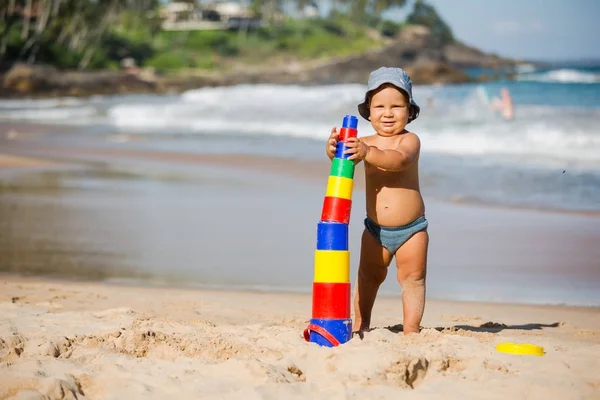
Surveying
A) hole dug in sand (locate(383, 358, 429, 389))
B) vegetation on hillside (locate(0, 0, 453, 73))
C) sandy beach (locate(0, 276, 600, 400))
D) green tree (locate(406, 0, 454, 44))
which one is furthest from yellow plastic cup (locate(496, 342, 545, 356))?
green tree (locate(406, 0, 454, 44))

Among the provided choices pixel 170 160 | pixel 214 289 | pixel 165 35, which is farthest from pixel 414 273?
pixel 165 35

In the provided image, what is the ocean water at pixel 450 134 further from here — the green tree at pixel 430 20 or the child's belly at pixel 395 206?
the green tree at pixel 430 20

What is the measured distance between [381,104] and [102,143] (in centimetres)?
1511

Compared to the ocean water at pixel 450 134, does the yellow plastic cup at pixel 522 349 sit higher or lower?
lower

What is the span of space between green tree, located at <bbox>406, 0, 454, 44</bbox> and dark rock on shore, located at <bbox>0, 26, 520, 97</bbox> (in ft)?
59.8

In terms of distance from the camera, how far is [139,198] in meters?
10.5

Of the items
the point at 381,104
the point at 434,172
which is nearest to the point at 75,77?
the point at 434,172

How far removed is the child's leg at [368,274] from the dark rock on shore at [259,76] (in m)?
42.6

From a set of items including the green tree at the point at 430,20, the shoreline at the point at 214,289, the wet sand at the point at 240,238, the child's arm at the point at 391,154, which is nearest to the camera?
the child's arm at the point at 391,154

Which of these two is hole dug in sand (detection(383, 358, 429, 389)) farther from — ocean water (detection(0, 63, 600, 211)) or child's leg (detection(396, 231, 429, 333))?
ocean water (detection(0, 63, 600, 211))

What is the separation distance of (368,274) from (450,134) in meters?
14.9

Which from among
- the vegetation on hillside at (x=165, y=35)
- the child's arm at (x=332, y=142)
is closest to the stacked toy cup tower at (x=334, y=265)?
the child's arm at (x=332, y=142)

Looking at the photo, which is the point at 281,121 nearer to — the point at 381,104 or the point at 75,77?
the point at 381,104

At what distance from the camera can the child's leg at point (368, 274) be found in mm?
4391
